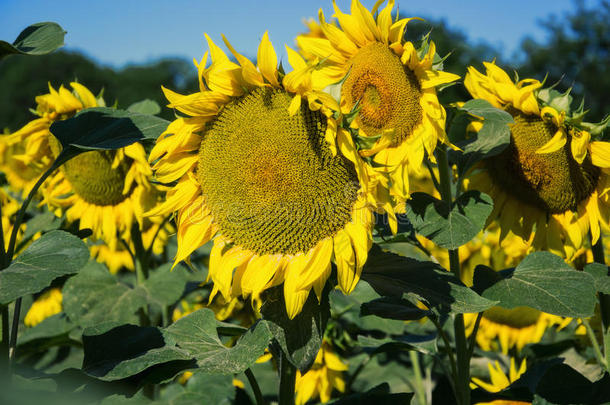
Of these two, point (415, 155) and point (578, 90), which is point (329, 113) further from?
point (578, 90)

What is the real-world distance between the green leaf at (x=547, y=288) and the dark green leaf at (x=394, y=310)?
21 cm

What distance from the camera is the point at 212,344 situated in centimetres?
165

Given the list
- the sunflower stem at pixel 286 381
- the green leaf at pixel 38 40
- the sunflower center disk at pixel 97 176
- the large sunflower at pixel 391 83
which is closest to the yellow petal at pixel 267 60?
the large sunflower at pixel 391 83

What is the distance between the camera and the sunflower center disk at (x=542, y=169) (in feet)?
6.57

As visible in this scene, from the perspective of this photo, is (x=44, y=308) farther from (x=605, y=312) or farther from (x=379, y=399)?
(x=605, y=312)

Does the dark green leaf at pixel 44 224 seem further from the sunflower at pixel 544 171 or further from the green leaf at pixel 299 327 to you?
the sunflower at pixel 544 171

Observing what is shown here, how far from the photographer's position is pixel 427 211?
1797mm

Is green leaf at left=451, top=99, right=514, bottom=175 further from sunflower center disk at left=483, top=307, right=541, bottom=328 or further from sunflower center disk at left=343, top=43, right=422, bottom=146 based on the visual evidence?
sunflower center disk at left=483, top=307, right=541, bottom=328

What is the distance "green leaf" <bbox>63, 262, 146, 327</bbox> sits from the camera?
243cm

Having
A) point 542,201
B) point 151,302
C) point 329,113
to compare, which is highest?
point 329,113

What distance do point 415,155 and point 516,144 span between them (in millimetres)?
450

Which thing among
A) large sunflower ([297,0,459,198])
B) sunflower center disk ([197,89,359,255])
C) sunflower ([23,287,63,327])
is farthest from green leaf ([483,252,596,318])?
sunflower ([23,287,63,327])

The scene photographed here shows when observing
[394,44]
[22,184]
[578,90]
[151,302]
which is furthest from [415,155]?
[578,90]

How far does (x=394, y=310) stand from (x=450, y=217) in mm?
314
